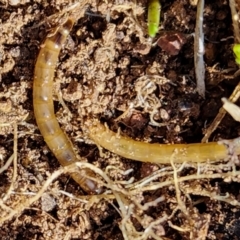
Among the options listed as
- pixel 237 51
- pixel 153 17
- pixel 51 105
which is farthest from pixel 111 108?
pixel 237 51

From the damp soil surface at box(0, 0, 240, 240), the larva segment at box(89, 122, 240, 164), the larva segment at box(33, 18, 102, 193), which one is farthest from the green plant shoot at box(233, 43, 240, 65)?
the larva segment at box(33, 18, 102, 193)

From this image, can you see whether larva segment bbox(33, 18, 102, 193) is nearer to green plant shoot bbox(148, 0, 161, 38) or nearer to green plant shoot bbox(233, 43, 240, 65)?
green plant shoot bbox(148, 0, 161, 38)

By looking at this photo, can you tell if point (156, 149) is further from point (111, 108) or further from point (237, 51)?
point (237, 51)

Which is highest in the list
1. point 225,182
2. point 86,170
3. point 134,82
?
point 134,82

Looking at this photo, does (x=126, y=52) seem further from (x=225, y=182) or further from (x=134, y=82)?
(x=225, y=182)

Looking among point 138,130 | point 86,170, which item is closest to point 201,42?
point 138,130

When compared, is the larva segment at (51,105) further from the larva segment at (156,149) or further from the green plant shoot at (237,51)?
the green plant shoot at (237,51)
